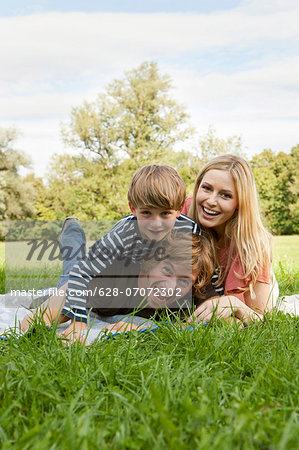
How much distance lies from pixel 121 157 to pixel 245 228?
17.3 m

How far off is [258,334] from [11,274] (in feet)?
10.3

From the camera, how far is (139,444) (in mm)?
1160

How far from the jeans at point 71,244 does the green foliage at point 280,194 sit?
1657 centimetres

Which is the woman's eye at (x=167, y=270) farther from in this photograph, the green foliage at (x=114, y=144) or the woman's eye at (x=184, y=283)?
the green foliage at (x=114, y=144)

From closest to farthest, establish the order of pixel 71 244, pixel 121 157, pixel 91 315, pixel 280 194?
pixel 91 315 → pixel 71 244 → pixel 121 157 → pixel 280 194

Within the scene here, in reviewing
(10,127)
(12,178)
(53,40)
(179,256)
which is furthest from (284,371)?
(53,40)

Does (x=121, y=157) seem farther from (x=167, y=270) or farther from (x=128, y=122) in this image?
(x=167, y=270)

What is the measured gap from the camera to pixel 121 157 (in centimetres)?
1975

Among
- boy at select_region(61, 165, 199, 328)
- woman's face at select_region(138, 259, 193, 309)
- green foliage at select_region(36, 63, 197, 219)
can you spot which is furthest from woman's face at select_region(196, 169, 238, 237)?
green foliage at select_region(36, 63, 197, 219)

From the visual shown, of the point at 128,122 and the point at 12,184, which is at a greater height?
the point at 128,122

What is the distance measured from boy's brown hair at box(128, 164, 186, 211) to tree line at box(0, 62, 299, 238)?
16.0m

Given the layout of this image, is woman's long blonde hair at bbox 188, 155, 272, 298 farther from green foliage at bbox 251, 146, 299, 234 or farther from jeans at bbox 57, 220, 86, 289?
green foliage at bbox 251, 146, 299, 234

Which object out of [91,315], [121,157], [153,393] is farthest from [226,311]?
[121,157]

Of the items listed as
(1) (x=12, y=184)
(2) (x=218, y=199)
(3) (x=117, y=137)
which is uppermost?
(3) (x=117, y=137)
